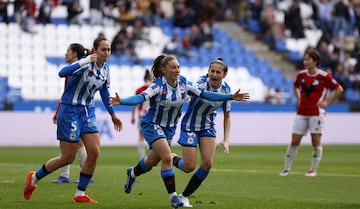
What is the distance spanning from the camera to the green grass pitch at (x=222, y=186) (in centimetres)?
1272

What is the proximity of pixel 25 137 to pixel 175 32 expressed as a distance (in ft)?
35.0

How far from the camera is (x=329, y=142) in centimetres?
3322

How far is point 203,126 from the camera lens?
13062mm

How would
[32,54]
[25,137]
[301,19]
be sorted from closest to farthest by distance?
[25,137] < [32,54] < [301,19]

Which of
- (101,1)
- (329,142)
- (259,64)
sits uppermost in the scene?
(101,1)

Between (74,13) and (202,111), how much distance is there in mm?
23858

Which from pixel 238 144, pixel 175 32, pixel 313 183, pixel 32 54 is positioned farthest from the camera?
pixel 175 32

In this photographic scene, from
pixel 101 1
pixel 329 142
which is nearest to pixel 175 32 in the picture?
pixel 101 1

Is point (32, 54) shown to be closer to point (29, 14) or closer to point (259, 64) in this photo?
point (29, 14)

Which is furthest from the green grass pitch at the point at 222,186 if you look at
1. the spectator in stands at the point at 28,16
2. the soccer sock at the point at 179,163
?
the spectator in stands at the point at 28,16

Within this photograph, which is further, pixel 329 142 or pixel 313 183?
pixel 329 142

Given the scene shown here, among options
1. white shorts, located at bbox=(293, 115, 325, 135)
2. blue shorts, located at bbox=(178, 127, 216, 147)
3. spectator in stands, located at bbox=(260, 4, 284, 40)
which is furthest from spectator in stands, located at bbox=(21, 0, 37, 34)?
blue shorts, located at bbox=(178, 127, 216, 147)

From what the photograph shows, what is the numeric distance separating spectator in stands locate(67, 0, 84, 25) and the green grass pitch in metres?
12.0

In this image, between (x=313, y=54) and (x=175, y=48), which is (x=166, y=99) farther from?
(x=175, y=48)
